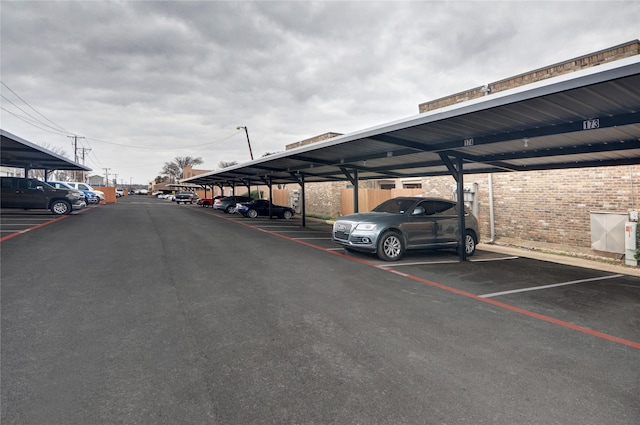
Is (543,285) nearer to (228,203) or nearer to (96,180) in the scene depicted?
(228,203)

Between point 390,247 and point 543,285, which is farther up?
point 390,247

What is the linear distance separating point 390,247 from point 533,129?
379 cm

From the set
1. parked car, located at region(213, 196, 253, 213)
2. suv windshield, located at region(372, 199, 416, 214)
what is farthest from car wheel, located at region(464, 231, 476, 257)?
parked car, located at region(213, 196, 253, 213)

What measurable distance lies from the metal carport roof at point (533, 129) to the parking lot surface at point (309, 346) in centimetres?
286

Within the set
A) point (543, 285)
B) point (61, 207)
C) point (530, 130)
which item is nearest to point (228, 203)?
point (61, 207)

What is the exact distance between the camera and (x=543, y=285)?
6.29 metres

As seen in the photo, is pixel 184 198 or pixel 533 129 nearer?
pixel 533 129

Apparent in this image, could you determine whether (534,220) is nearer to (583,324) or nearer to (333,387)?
(583,324)

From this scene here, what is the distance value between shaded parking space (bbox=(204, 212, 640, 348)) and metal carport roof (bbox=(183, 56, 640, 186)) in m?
2.71

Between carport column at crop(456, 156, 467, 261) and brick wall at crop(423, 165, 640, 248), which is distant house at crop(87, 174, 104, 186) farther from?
carport column at crop(456, 156, 467, 261)

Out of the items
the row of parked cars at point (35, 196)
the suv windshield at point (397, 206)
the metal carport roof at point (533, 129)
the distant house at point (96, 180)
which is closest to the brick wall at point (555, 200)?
the metal carport roof at point (533, 129)

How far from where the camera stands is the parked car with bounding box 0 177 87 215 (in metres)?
15.5

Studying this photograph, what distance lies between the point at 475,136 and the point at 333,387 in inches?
249

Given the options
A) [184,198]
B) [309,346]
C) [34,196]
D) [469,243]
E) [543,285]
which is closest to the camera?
[309,346]
